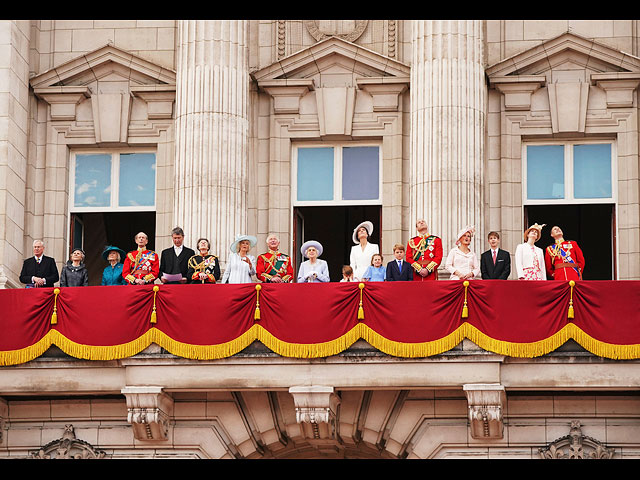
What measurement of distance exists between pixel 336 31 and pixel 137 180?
6036 mm

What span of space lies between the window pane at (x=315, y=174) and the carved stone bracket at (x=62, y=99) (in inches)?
218

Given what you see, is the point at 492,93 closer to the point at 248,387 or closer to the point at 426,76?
the point at 426,76

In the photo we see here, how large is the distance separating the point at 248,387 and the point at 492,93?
1056 cm

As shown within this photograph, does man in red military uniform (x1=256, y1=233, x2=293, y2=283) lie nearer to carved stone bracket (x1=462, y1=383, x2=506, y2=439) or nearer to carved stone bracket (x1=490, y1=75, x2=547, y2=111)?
carved stone bracket (x1=462, y1=383, x2=506, y2=439)

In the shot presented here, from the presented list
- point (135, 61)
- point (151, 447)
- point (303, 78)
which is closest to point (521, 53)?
point (303, 78)

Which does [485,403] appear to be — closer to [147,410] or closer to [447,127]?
[147,410]

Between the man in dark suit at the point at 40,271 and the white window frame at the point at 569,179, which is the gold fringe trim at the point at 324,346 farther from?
the white window frame at the point at 569,179

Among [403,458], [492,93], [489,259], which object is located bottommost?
[403,458]

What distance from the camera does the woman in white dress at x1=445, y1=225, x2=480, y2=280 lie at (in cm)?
3884

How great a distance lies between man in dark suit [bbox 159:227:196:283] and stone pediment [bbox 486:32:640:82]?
9027 mm

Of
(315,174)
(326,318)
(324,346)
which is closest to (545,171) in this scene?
(315,174)

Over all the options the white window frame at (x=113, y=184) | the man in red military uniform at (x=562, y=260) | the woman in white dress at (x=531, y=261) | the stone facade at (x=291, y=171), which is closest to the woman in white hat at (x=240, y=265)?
the stone facade at (x=291, y=171)

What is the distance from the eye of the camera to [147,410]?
Result: 38344mm

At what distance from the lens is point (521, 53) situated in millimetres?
44156
